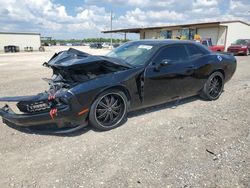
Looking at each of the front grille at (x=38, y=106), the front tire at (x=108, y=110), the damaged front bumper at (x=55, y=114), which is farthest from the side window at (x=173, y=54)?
the front grille at (x=38, y=106)

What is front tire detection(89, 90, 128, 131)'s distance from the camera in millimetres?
3895

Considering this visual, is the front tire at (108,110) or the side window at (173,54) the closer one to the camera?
the front tire at (108,110)

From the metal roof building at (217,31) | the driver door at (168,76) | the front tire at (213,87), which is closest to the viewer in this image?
the driver door at (168,76)

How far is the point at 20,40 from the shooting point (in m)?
46.6

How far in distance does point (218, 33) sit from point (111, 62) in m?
29.0

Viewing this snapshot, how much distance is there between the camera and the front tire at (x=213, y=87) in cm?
577

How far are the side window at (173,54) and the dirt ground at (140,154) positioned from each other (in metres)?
1.15

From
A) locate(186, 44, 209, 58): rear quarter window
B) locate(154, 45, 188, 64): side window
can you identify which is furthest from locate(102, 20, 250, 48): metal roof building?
locate(154, 45, 188, 64): side window

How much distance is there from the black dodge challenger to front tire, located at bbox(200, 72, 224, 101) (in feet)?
0.62

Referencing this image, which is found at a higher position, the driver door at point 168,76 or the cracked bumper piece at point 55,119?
the driver door at point 168,76

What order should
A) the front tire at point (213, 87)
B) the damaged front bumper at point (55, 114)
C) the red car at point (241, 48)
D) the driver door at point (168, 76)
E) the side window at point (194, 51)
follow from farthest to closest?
the red car at point (241, 48) → the front tire at point (213, 87) → the side window at point (194, 51) → the driver door at point (168, 76) → the damaged front bumper at point (55, 114)

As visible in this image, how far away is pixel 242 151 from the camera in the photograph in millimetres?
3428

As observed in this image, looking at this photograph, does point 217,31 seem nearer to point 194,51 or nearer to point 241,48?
point 241,48

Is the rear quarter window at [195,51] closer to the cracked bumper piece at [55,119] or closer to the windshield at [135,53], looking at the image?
the windshield at [135,53]
